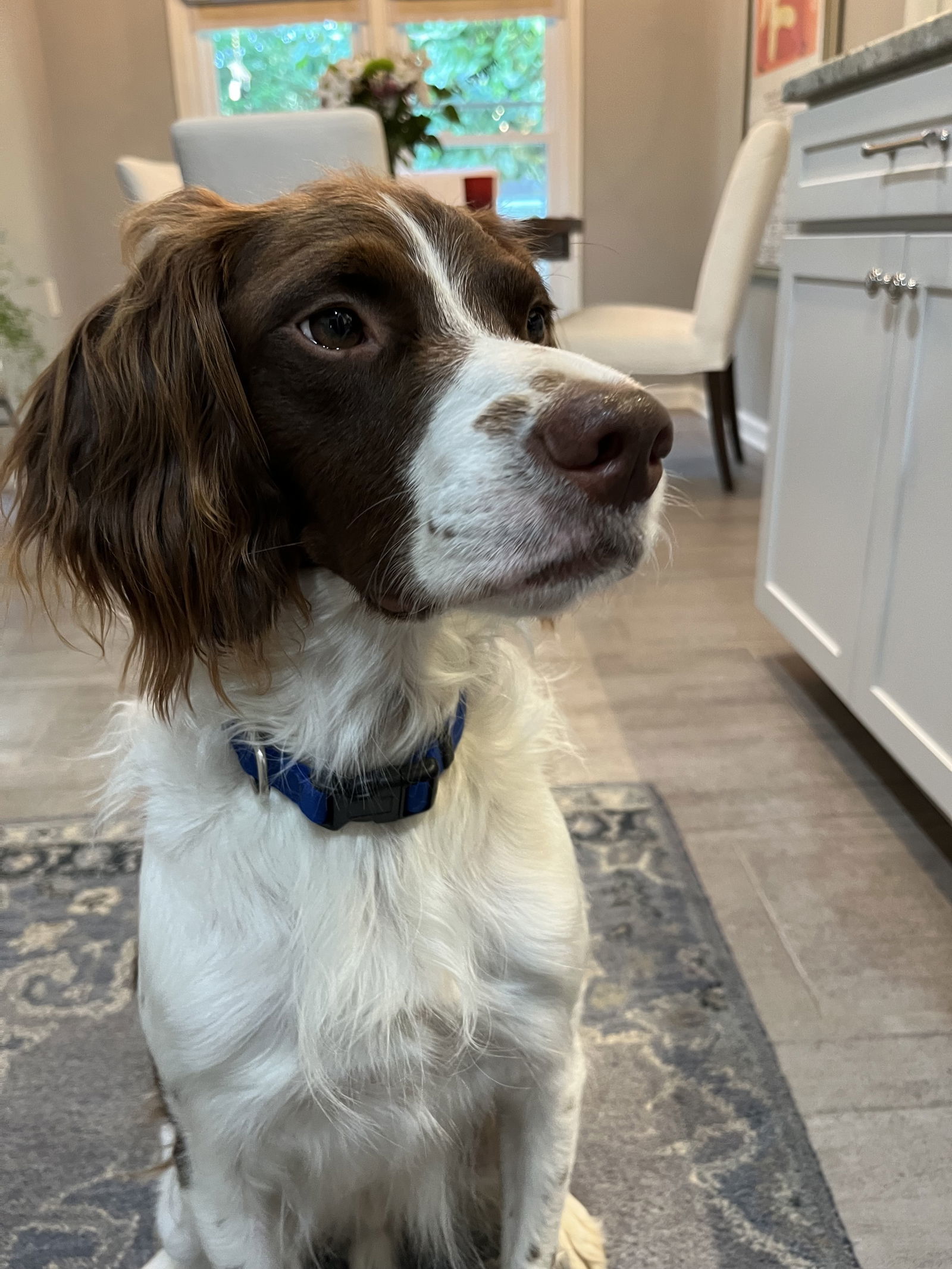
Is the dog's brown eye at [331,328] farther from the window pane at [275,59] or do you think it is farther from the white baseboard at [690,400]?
the window pane at [275,59]

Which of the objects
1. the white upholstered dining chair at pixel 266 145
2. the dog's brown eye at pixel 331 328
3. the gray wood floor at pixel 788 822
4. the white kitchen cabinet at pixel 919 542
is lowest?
the gray wood floor at pixel 788 822

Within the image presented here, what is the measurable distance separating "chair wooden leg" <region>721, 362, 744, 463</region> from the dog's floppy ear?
3525 mm

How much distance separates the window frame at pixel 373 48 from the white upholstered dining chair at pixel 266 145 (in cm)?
280

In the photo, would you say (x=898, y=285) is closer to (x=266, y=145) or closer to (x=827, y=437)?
(x=827, y=437)

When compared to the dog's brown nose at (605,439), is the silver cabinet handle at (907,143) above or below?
above

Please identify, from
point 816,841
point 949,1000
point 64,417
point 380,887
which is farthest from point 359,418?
point 816,841

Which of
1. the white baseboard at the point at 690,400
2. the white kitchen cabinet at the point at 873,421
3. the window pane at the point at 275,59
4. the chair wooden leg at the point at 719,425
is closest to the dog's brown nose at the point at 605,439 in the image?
the white kitchen cabinet at the point at 873,421

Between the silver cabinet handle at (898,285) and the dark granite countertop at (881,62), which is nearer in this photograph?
the dark granite countertop at (881,62)

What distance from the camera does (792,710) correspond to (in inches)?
81.3

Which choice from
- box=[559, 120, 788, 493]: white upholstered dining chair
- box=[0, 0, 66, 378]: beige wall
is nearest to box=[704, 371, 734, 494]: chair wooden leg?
box=[559, 120, 788, 493]: white upholstered dining chair

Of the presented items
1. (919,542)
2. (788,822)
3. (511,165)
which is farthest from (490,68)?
(788,822)

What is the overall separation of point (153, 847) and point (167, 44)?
5.58 meters

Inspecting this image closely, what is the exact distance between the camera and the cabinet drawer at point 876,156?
1.36 m

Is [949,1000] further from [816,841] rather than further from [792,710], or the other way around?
[792,710]
